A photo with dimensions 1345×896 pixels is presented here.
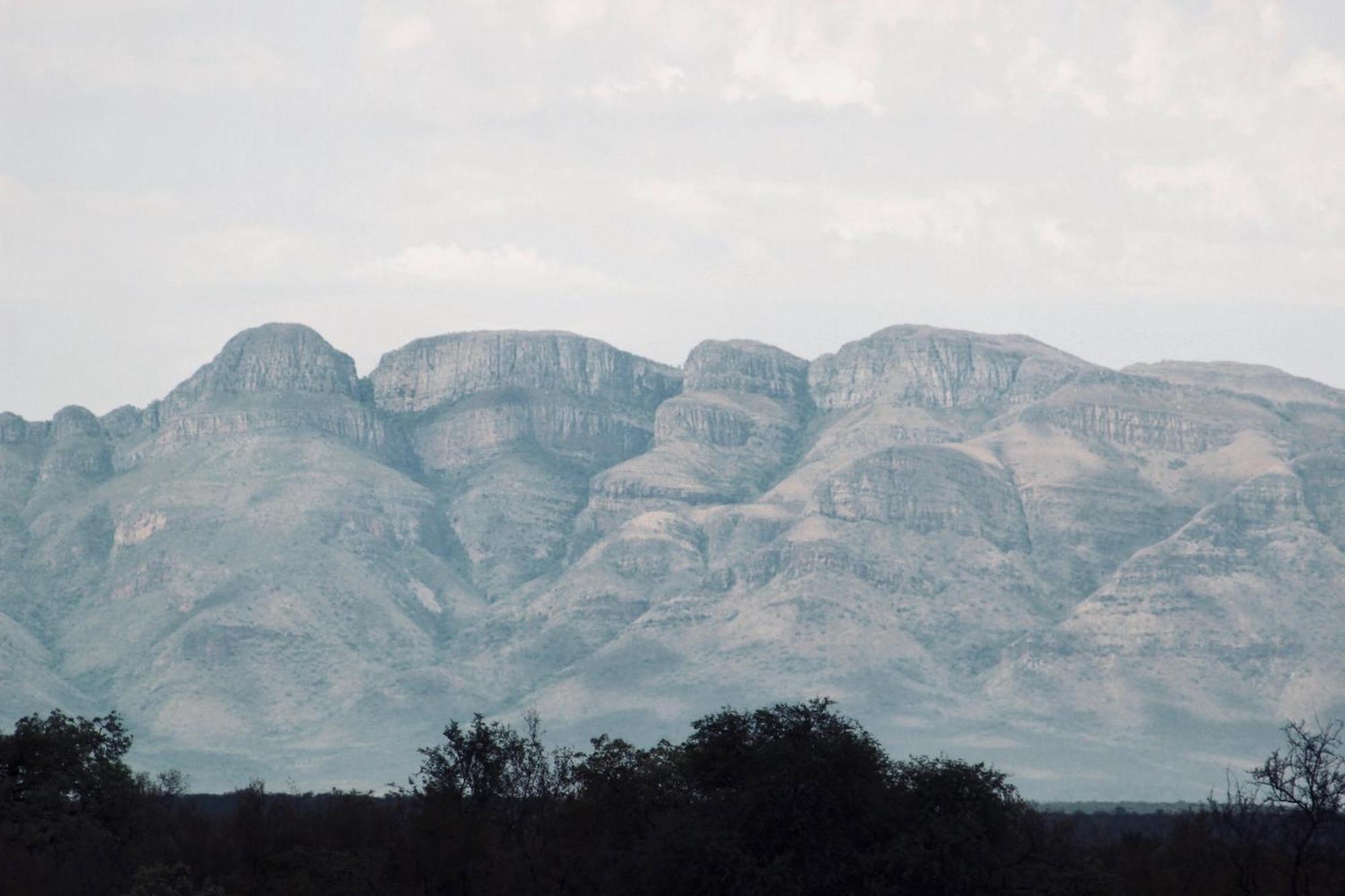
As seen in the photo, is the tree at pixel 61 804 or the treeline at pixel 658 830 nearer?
the treeline at pixel 658 830

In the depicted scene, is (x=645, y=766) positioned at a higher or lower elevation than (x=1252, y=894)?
higher

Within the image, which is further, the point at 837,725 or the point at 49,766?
the point at 49,766

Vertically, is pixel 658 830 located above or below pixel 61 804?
below

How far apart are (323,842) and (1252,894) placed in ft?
164

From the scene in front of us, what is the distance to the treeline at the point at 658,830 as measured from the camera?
4156 inches

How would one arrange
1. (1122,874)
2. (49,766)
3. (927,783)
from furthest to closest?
(49,766) < (1122,874) < (927,783)

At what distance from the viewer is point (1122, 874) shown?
415 ft

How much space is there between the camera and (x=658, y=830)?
111562 mm

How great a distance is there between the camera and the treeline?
4156 inches

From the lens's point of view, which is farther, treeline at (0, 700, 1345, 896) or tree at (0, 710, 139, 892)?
tree at (0, 710, 139, 892)

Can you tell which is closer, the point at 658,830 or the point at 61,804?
the point at 658,830

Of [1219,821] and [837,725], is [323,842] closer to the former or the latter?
[837,725]

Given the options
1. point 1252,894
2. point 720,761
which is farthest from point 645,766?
point 1252,894

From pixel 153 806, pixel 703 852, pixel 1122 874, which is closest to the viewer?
pixel 703 852
